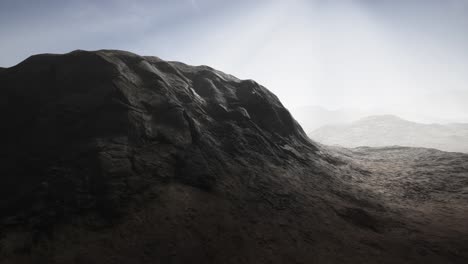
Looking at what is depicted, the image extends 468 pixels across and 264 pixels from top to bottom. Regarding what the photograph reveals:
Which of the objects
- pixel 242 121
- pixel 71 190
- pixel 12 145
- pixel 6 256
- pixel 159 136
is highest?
pixel 242 121

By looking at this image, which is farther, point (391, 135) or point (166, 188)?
point (391, 135)

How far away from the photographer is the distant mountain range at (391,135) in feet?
361

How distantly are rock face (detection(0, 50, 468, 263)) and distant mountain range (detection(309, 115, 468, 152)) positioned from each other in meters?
109

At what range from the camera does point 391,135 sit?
122m

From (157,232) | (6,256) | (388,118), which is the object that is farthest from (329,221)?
(388,118)

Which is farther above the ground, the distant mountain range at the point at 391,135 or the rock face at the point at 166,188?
the distant mountain range at the point at 391,135

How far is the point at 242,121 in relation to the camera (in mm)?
19266

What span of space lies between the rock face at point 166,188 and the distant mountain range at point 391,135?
→ 109 metres

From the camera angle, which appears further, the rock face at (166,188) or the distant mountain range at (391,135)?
the distant mountain range at (391,135)

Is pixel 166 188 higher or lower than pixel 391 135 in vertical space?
lower

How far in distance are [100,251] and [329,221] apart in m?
10.1

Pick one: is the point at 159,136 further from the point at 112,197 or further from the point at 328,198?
the point at 328,198

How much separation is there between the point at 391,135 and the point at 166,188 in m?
138

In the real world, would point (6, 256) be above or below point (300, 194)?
below
